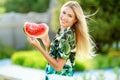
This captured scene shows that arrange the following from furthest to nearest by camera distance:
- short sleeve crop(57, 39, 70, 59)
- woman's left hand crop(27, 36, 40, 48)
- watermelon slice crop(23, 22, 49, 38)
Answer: watermelon slice crop(23, 22, 49, 38), short sleeve crop(57, 39, 70, 59), woman's left hand crop(27, 36, 40, 48)

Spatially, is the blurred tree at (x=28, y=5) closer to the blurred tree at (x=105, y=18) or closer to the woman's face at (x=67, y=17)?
the blurred tree at (x=105, y=18)

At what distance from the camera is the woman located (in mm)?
4508

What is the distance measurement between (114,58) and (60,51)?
8771 mm

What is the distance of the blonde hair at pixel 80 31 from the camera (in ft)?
15.1

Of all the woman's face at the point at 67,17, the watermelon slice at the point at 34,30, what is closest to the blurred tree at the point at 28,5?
the watermelon slice at the point at 34,30

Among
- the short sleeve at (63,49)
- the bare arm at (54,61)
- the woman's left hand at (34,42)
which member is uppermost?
the woman's left hand at (34,42)

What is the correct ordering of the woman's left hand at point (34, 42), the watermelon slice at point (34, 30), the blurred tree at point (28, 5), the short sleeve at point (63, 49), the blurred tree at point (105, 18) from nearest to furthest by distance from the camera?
the woman's left hand at point (34, 42)
the short sleeve at point (63, 49)
the watermelon slice at point (34, 30)
the blurred tree at point (105, 18)
the blurred tree at point (28, 5)

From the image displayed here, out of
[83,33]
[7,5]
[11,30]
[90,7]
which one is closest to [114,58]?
[90,7]

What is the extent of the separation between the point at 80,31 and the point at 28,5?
480 inches

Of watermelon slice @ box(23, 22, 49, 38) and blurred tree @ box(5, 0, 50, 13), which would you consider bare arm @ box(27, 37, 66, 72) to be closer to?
watermelon slice @ box(23, 22, 49, 38)

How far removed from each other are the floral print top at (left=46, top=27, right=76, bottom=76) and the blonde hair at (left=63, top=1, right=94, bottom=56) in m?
0.09

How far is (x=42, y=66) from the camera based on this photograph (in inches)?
494

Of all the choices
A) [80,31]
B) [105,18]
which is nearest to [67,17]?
[80,31]

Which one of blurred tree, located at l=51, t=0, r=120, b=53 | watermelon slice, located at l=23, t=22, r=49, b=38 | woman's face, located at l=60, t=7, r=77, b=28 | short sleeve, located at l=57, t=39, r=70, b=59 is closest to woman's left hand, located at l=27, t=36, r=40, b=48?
watermelon slice, located at l=23, t=22, r=49, b=38
